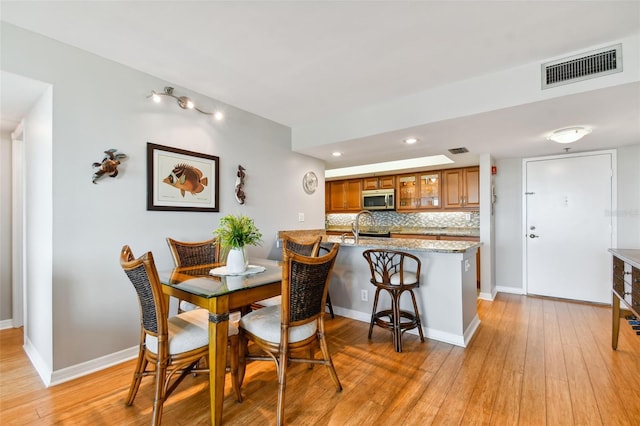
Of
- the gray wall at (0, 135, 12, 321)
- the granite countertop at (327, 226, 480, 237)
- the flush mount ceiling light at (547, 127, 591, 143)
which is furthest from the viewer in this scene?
the granite countertop at (327, 226, 480, 237)

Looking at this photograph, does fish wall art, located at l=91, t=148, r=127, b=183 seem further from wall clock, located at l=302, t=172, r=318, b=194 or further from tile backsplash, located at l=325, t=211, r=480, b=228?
tile backsplash, located at l=325, t=211, r=480, b=228

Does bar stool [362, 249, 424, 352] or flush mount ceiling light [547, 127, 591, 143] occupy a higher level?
flush mount ceiling light [547, 127, 591, 143]

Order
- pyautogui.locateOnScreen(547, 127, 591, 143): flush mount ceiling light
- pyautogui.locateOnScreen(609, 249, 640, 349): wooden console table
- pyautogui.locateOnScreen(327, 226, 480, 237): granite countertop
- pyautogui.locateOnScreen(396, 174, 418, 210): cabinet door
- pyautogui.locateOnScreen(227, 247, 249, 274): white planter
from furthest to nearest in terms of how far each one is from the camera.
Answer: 1. pyautogui.locateOnScreen(396, 174, 418, 210): cabinet door
2. pyautogui.locateOnScreen(327, 226, 480, 237): granite countertop
3. pyautogui.locateOnScreen(547, 127, 591, 143): flush mount ceiling light
4. pyautogui.locateOnScreen(227, 247, 249, 274): white planter
5. pyautogui.locateOnScreen(609, 249, 640, 349): wooden console table

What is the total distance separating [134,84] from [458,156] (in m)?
4.06

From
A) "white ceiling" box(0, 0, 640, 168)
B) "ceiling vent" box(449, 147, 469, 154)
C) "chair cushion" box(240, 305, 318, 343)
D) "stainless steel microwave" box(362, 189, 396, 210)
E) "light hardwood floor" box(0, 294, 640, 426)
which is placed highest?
"white ceiling" box(0, 0, 640, 168)

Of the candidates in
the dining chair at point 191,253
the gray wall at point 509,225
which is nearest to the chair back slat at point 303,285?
the dining chair at point 191,253

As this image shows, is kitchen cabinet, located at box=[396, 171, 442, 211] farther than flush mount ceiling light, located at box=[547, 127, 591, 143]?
Yes

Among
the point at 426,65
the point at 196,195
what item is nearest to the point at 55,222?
the point at 196,195

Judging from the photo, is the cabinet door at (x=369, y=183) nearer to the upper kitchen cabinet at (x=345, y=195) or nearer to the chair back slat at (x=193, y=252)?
the upper kitchen cabinet at (x=345, y=195)

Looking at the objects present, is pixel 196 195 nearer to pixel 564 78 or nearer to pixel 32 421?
pixel 32 421

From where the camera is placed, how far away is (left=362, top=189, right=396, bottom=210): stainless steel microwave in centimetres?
585

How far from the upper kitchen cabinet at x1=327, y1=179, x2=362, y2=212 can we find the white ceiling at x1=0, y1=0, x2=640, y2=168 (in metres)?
3.38

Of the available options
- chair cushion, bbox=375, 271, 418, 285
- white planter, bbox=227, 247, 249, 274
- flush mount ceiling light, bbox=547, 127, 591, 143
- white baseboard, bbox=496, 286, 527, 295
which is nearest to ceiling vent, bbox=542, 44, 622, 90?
flush mount ceiling light, bbox=547, 127, 591, 143

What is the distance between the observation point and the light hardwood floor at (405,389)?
1.68 metres
